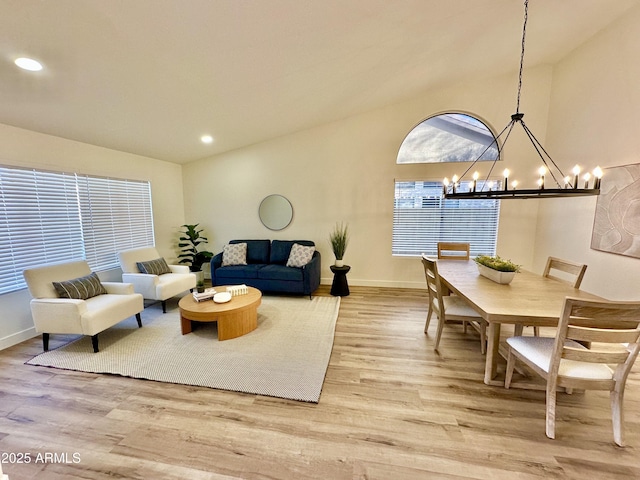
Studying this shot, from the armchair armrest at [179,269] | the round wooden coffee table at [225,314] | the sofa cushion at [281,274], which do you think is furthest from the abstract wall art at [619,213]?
the armchair armrest at [179,269]

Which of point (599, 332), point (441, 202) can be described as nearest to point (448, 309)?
point (599, 332)

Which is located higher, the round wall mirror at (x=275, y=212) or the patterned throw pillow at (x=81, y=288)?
the round wall mirror at (x=275, y=212)

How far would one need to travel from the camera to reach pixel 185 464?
153cm

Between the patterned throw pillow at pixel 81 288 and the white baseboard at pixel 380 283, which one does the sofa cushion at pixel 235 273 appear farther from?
the patterned throw pillow at pixel 81 288

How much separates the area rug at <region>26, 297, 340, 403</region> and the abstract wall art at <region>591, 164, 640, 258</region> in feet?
11.2

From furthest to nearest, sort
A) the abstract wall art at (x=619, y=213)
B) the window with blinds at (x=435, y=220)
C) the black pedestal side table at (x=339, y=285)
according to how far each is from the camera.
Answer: the window with blinds at (x=435, y=220) → the black pedestal side table at (x=339, y=285) → the abstract wall art at (x=619, y=213)

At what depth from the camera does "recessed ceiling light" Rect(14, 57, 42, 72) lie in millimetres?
1947

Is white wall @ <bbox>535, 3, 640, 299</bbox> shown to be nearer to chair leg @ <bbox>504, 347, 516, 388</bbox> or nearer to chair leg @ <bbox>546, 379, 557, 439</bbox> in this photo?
chair leg @ <bbox>504, 347, 516, 388</bbox>

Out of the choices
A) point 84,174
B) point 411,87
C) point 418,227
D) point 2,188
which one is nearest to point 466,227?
point 418,227

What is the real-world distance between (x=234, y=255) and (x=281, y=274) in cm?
108

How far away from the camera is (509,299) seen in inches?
84.2

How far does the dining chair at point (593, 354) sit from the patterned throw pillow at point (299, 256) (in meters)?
3.13

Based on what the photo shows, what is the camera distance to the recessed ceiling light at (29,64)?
1.95 m

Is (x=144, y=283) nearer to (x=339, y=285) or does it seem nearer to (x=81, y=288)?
(x=81, y=288)
